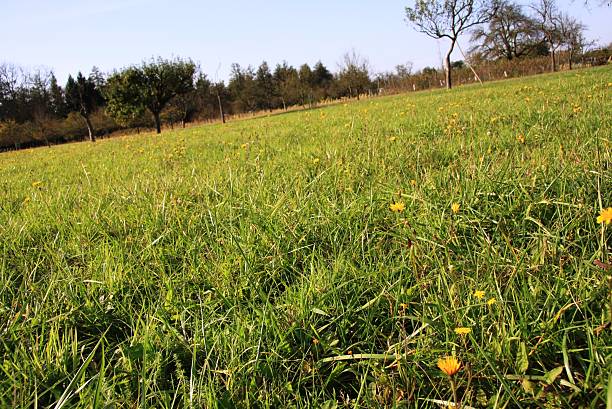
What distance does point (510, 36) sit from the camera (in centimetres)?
5309

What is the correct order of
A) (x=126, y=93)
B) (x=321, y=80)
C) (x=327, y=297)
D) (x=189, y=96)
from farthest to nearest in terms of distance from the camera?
(x=321, y=80)
(x=189, y=96)
(x=126, y=93)
(x=327, y=297)

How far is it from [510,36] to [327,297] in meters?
63.8

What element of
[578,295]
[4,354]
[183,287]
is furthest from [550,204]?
[4,354]

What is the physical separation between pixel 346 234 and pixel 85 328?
1124 millimetres

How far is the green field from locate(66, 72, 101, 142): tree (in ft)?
166

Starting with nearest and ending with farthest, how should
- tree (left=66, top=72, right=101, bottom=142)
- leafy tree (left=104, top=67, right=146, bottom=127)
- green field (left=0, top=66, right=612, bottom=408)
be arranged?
green field (left=0, top=66, right=612, bottom=408)
leafy tree (left=104, top=67, right=146, bottom=127)
tree (left=66, top=72, right=101, bottom=142)

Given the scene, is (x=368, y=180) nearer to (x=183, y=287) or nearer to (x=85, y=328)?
(x=183, y=287)

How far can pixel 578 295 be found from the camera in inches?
45.1

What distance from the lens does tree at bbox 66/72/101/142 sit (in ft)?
154

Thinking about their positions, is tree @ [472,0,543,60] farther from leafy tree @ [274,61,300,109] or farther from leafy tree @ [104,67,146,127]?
leafy tree @ [104,67,146,127]

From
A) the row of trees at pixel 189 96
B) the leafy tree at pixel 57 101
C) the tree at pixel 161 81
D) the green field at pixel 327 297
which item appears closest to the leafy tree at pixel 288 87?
the row of trees at pixel 189 96

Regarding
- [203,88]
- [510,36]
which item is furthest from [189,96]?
[510,36]

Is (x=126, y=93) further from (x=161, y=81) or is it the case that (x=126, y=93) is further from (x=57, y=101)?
(x=57, y=101)

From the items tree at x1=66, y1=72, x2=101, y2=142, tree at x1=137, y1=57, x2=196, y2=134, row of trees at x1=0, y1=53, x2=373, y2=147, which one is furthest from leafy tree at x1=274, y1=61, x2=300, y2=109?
tree at x1=66, y1=72, x2=101, y2=142
